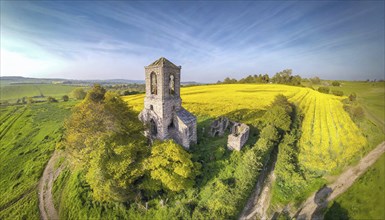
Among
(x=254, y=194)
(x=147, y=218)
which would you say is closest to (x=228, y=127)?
(x=254, y=194)

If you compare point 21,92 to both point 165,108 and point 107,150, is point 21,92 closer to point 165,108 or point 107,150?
point 107,150

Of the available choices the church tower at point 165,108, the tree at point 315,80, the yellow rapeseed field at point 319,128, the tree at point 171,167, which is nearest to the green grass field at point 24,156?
the tree at point 171,167

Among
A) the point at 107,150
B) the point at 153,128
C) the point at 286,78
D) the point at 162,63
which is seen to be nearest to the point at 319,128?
the point at 153,128

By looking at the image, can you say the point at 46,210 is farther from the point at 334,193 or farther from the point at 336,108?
the point at 336,108

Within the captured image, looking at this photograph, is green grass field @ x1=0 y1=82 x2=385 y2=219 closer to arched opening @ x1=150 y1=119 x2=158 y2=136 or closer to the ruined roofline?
arched opening @ x1=150 y1=119 x2=158 y2=136

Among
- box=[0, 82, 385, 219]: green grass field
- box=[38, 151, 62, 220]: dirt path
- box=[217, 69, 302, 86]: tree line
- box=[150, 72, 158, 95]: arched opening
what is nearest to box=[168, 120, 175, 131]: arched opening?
box=[0, 82, 385, 219]: green grass field

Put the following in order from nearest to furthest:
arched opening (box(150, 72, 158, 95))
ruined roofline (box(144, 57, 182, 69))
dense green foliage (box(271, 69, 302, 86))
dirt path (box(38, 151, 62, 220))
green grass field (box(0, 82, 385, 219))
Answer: green grass field (box(0, 82, 385, 219)) → dirt path (box(38, 151, 62, 220)) → ruined roofline (box(144, 57, 182, 69)) → arched opening (box(150, 72, 158, 95)) → dense green foliage (box(271, 69, 302, 86))

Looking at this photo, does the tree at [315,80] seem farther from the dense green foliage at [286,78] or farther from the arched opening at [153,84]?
→ the arched opening at [153,84]
